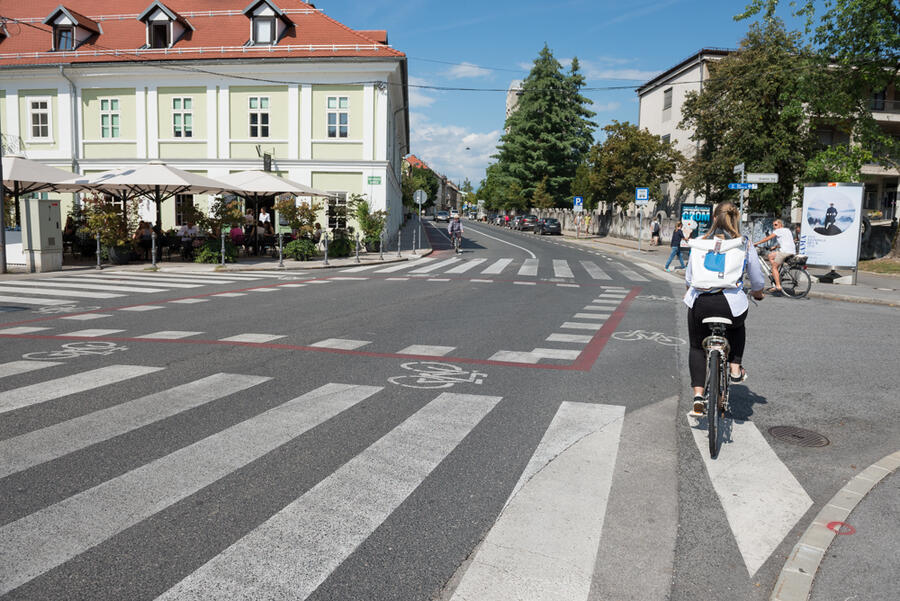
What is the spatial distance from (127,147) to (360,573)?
34.1 m

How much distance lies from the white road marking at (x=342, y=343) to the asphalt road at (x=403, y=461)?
0.60ft

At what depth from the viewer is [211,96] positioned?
3156 centimetres

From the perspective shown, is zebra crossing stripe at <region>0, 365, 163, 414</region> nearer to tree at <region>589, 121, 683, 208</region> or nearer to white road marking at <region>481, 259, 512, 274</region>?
white road marking at <region>481, 259, 512, 274</region>

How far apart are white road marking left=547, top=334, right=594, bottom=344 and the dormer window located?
27269 mm

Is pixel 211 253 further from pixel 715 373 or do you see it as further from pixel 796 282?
pixel 715 373

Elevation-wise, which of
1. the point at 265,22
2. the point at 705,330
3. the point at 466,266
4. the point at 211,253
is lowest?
the point at 466,266

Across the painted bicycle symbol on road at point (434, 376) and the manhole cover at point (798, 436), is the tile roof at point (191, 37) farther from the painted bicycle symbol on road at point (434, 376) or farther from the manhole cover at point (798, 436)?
the manhole cover at point (798, 436)

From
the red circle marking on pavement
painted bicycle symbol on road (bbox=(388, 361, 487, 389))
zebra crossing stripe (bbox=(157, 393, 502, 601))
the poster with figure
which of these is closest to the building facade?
the poster with figure

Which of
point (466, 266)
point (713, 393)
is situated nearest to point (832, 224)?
point (466, 266)

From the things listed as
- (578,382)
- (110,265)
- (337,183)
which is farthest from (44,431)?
(337,183)

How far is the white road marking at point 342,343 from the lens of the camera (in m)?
8.37

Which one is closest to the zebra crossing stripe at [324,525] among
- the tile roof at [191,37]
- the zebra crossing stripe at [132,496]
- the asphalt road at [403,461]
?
the asphalt road at [403,461]

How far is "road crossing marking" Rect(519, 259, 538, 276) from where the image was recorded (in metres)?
21.0

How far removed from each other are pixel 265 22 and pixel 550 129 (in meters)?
41.0
